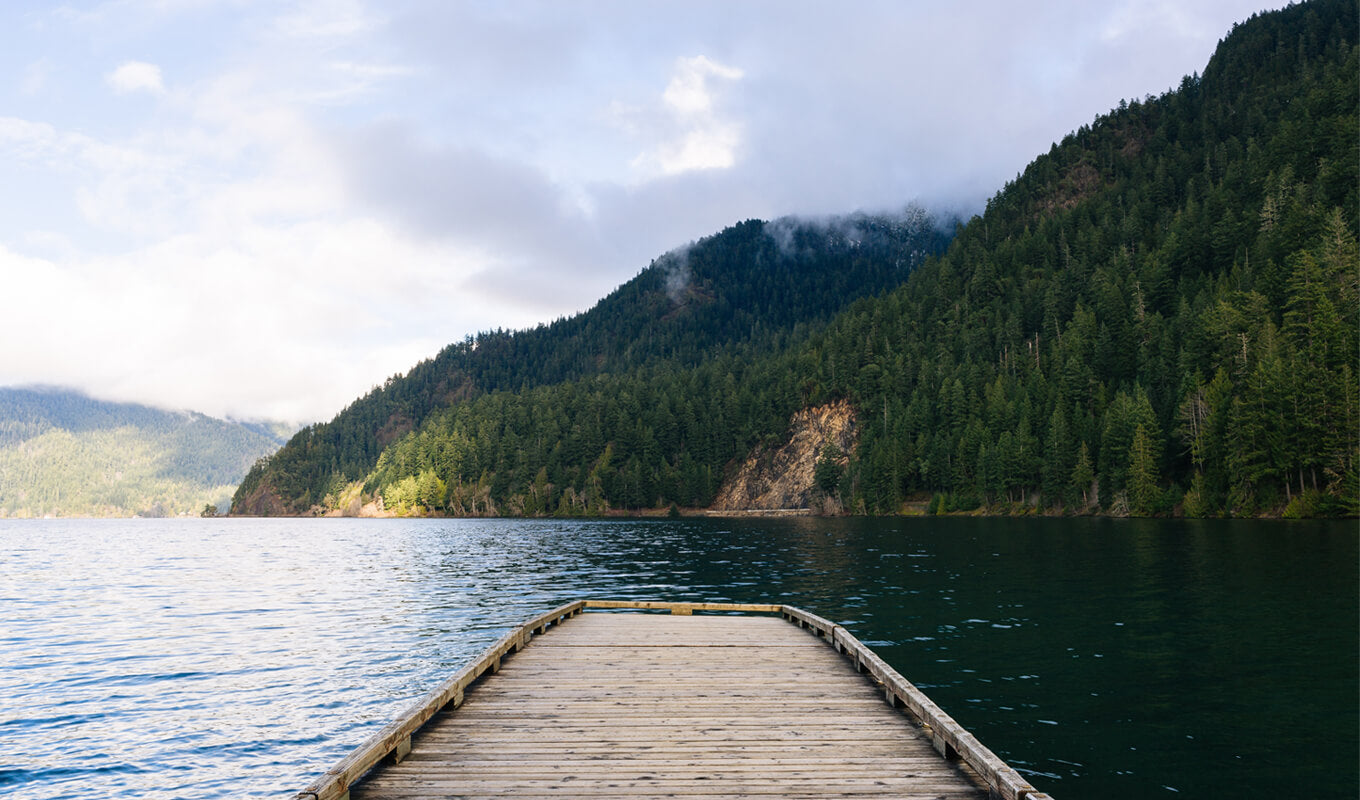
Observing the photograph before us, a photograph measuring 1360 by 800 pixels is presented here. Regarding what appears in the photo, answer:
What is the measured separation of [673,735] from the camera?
11.2 m

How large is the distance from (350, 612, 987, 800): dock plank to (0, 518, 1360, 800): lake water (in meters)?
4.39

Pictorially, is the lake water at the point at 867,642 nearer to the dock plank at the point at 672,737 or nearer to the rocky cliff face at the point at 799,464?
the dock plank at the point at 672,737

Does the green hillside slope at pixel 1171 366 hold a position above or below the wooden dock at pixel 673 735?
above

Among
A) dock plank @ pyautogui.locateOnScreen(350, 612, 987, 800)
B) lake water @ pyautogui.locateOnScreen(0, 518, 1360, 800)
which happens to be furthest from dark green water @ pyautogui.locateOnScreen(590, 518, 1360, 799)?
dock plank @ pyautogui.locateOnScreen(350, 612, 987, 800)

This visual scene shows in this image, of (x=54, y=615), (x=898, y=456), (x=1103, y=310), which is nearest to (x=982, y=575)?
(x=54, y=615)

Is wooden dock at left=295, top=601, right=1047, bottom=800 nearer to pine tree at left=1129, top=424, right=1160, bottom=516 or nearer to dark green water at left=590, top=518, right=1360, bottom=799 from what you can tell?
dark green water at left=590, top=518, right=1360, bottom=799

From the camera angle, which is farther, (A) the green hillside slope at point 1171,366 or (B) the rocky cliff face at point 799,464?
(B) the rocky cliff face at point 799,464

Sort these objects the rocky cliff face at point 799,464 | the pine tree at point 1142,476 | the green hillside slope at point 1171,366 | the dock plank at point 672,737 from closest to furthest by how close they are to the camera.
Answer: the dock plank at point 672,737
the green hillside slope at point 1171,366
the pine tree at point 1142,476
the rocky cliff face at point 799,464

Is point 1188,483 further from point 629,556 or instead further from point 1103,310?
point 629,556

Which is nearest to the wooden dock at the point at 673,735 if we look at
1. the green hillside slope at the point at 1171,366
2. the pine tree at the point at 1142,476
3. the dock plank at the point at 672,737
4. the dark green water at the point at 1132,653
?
the dock plank at the point at 672,737

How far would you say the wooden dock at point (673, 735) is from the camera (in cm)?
891

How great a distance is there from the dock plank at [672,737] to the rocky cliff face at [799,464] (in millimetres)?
162741

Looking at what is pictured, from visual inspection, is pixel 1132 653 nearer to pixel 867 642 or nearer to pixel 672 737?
pixel 867 642

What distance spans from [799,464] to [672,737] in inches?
7106
